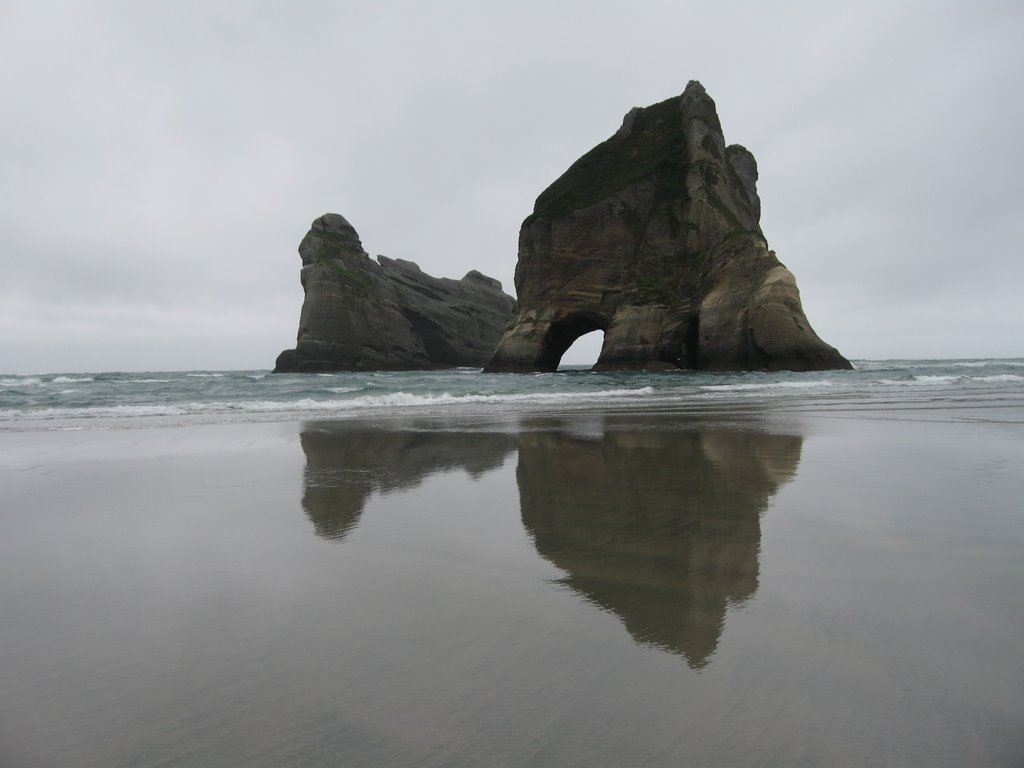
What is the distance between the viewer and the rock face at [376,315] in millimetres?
49438

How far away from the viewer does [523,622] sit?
5.81 feet

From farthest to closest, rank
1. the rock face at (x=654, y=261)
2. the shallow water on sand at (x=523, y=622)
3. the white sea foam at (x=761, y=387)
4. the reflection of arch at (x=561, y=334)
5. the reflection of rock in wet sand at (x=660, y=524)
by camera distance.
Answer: the reflection of arch at (x=561, y=334) → the rock face at (x=654, y=261) → the white sea foam at (x=761, y=387) → the reflection of rock in wet sand at (x=660, y=524) → the shallow water on sand at (x=523, y=622)

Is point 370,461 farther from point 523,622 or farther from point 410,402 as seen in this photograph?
point 410,402

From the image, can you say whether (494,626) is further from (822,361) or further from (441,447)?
(822,361)

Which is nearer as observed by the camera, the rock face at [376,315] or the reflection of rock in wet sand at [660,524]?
the reflection of rock in wet sand at [660,524]

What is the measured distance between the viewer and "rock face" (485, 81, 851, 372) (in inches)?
1150

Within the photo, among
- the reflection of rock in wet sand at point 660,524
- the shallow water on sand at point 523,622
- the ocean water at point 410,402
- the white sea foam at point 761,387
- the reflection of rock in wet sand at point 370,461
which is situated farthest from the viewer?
the white sea foam at point 761,387

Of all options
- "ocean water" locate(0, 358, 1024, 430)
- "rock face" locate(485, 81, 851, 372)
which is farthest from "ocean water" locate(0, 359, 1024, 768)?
"rock face" locate(485, 81, 851, 372)

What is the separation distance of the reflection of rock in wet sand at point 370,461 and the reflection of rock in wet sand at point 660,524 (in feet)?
2.30

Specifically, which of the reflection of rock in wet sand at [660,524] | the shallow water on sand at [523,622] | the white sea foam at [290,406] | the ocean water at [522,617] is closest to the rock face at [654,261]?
the white sea foam at [290,406]

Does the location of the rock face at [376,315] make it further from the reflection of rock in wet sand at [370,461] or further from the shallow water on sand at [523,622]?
the shallow water on sand at [523,622]

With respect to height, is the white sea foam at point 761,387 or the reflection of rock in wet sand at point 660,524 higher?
the white sea foam at point 761,387

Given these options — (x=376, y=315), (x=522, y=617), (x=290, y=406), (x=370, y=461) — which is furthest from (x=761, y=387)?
(x=376, y=315)

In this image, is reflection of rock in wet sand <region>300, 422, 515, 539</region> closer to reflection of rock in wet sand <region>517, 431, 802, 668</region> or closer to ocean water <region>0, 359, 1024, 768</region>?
ocean water <region>0, 359, 1024, 768</region>
